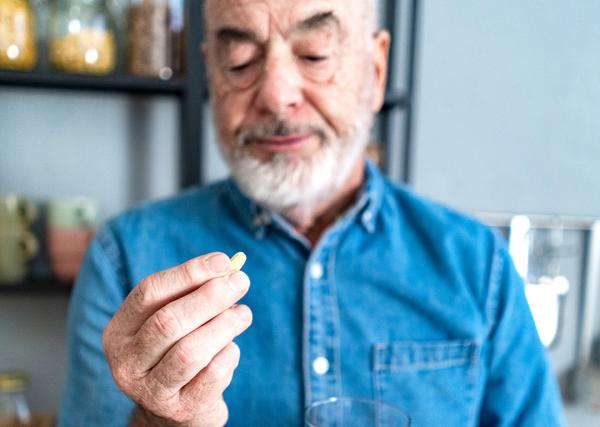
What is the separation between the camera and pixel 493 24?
1.42 meters

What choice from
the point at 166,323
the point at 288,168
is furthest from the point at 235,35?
the point at 166,323

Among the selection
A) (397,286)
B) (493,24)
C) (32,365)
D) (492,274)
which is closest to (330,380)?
(397,286)

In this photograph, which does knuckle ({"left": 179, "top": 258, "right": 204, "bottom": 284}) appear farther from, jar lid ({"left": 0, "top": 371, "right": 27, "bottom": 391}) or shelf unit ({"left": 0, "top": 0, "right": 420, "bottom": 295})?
jar lid ({"left": 0, "top": 371, "right": 27, "bottom": 391})

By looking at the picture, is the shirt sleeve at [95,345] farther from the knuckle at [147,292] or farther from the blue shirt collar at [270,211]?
the knuckle at [147,292]

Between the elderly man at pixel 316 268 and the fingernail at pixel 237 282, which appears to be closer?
the fingernail at pixel 237 282

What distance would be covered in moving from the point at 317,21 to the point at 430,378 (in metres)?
0.53

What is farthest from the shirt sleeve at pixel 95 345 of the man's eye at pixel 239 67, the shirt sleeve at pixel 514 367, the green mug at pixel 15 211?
the shirt sleeve at pixel 514 367

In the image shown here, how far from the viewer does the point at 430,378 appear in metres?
0.74

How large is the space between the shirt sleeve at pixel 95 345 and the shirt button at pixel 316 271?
0.93 feet

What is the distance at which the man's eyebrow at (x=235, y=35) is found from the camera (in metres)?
0.69

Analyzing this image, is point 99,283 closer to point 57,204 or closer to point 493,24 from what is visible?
point 57,204

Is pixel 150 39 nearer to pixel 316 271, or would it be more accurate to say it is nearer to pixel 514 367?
pixel 316 271

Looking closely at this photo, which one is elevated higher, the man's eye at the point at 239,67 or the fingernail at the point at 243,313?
the man's eye at the point at 239,67

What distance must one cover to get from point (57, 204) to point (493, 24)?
1217mm
